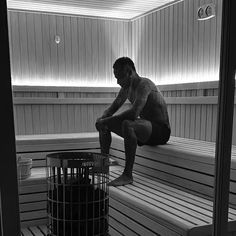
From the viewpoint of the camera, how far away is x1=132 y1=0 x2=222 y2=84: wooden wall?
312cm

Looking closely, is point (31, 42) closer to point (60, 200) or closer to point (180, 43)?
point (180, 43)

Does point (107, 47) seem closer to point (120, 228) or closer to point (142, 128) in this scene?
point (142, 128)

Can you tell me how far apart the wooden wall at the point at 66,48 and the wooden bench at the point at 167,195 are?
1.83 meters

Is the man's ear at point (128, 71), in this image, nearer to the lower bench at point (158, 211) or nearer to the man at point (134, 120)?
the man at point (134, 120)

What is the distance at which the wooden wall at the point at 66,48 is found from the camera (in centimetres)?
396

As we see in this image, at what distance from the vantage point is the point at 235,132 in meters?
2.66

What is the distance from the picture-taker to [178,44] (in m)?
3.59

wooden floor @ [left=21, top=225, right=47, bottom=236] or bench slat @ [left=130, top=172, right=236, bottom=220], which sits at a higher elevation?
bench slat @ [left=130, top=172, right=236, bottom=220]

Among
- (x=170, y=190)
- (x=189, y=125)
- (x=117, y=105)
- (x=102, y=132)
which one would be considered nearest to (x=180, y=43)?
(x=189, y=125)

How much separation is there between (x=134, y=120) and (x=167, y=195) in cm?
71

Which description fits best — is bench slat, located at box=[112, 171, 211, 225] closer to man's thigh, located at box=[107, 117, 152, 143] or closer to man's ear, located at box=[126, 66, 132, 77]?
man's thigh, located at box=[107, 117, 152, 143]

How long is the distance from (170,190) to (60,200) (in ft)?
4.84

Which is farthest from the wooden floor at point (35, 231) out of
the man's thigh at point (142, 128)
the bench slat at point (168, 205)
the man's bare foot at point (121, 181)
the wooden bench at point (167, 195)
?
the man's thigh at point (142, 128)

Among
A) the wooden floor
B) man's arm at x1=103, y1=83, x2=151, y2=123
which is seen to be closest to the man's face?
man's arm at x1=103, y1=83, x2=151, y2=123
